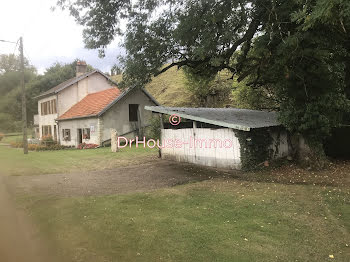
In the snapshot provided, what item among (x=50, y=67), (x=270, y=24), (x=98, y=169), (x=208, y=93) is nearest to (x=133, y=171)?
(x=98, y=169)

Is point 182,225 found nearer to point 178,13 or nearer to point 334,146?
point 178,13

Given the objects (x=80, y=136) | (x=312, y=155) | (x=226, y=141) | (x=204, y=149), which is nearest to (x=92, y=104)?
(x=80, y=136)

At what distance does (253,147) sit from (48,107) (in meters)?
28.1

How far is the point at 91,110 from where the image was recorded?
84.6ft

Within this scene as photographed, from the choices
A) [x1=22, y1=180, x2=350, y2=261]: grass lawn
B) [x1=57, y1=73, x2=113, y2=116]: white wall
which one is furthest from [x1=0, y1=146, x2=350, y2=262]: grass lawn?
[x1=57, y1=73, x2=113, y2=116]: white wall

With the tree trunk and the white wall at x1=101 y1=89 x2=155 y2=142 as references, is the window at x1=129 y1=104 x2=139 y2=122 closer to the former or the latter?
the white wall at x1=101 y1=89 x2=155 y2=142

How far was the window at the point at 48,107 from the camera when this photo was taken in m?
30.8

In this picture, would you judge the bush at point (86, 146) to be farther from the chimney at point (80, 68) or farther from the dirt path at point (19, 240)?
the dirt path at point (19, 240)

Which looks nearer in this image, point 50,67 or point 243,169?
point 243,169

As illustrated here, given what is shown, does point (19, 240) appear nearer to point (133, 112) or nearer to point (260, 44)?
point (260, 44)

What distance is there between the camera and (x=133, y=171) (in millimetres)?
12648

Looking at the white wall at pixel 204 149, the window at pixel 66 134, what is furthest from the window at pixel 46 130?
the white wall at pixel 204 149

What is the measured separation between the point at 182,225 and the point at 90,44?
10.1 metres

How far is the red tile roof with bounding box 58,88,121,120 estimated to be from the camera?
25378 millimetres
